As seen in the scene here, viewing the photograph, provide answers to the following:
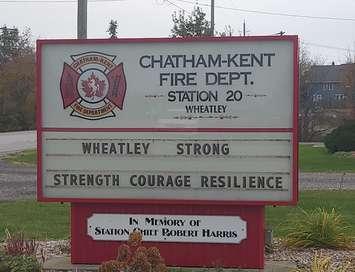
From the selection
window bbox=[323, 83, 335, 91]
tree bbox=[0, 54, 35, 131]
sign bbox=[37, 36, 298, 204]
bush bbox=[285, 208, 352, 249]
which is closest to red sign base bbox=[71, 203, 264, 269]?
sign bbox=[37, 36, 298, 204]

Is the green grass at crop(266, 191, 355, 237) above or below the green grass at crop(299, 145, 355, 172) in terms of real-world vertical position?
above

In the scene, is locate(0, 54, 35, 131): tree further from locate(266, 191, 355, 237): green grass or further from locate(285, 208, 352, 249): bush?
locate(285, 208, 352, 249): bush

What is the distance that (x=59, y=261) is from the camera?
8047mm

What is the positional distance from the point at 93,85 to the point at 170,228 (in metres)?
1.69

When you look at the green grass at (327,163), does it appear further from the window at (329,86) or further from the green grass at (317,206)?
the window at (329,86)

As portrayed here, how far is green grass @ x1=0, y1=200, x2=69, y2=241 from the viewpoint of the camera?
10852mm

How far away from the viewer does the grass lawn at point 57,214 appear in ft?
36.3

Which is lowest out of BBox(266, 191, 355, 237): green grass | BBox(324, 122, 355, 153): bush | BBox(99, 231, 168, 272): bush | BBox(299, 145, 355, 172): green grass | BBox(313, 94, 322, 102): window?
BBox(299, 145, 355, 172): green grass

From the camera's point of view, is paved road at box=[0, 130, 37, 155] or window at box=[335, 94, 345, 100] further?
window at box=[335, 94, 345, 100]

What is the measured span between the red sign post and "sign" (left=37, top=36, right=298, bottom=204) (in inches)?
0.4

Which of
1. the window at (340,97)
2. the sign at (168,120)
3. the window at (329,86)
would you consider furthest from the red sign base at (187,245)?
the window at (329,86)

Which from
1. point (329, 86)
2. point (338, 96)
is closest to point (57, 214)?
point (338, 96)

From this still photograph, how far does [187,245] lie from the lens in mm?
7566

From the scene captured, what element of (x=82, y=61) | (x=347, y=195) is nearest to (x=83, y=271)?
(x=82, y=61)
